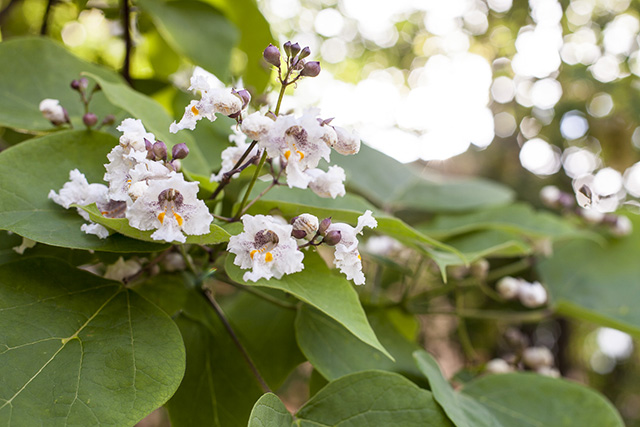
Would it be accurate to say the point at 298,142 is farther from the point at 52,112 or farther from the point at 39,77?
the point at 39,77

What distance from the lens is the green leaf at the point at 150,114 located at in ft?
1.87

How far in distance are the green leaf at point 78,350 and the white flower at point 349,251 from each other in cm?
17

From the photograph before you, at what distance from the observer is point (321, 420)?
1.72 feet

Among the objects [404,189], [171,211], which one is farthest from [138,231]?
[404,189]

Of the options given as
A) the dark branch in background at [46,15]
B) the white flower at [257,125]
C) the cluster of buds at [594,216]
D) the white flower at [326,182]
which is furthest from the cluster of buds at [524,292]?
the dark branch in background at [46,15]

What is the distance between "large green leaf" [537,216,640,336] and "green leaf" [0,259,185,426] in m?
0.71

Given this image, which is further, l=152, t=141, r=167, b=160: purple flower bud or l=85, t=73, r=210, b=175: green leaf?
l=85, t=73, r=210, b=175: green leaf

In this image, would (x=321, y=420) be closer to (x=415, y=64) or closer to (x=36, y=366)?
(x=36, y=366)

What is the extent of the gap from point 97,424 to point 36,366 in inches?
2.8

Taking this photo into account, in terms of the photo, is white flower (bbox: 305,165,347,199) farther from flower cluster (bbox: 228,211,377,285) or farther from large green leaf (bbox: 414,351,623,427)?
large green leaf (bbox: 414,351,623,427)

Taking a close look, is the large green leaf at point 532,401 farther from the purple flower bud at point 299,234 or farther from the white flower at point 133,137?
the white flower at point 133,137

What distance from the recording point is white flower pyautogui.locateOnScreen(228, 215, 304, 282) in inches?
17.8

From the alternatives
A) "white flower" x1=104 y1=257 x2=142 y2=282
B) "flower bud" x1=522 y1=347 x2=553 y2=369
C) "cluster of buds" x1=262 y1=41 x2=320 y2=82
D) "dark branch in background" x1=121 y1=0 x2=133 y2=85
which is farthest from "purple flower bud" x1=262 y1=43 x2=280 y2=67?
"flower bud" x1=522 y1=347 x2=553 y2=369

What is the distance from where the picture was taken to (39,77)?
28.5 inches
